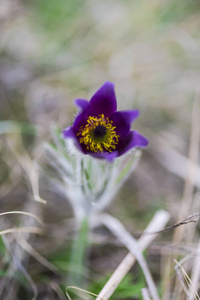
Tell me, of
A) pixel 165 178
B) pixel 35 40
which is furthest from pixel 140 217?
pixel 35 40

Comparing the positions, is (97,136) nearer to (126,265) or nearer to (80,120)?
(80,120)

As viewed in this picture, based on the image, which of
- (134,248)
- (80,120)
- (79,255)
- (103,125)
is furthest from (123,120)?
(79,255)

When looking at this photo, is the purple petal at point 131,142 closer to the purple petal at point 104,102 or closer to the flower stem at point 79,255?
the purple petal at point 104,102

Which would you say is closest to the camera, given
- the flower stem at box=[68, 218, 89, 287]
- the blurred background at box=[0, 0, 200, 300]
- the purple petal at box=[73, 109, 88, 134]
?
the purple petal at box=[73, 109, 88, 134]

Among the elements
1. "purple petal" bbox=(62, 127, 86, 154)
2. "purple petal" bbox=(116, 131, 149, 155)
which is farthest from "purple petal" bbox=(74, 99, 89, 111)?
"purple petal" bbox=(116, 131, 149, 155)

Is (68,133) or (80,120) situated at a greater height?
(80,120)

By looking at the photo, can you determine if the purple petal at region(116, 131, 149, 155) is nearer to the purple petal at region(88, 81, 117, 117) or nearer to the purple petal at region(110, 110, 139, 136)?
the purple petal at region(110, 110, 139, 136)

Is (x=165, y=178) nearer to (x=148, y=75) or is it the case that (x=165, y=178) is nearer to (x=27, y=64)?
(x=148, y=75)
